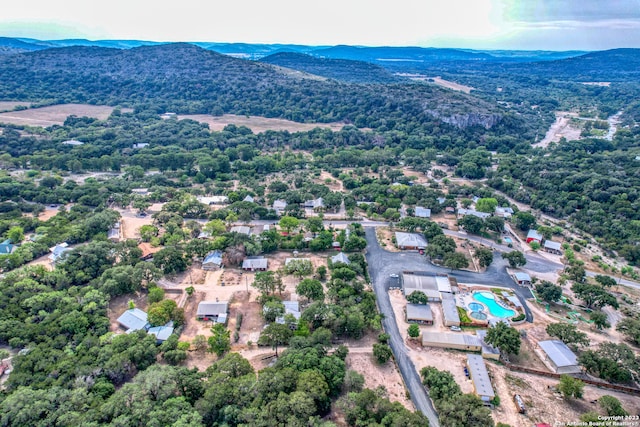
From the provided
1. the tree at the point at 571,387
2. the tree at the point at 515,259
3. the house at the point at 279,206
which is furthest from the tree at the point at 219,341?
the tree at the point at 515,259

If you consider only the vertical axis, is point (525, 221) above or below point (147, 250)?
above

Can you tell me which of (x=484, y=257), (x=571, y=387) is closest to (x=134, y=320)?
(x=571, y=387)

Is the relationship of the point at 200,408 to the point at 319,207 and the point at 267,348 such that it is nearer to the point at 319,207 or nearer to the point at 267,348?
the point at 267,348

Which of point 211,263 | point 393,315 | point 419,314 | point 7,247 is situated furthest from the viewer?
point 7,247

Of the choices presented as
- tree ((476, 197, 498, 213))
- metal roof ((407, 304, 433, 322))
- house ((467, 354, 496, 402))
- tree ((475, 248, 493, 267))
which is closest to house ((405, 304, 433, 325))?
metal roof ((407, 304, 433, 322))

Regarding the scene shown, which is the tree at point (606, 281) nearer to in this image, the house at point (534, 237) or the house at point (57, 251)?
the house at point (534, 237)

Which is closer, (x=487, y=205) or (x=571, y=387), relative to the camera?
(x=571, y=387)

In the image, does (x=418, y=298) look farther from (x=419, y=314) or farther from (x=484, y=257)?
(x=484, y=257)
